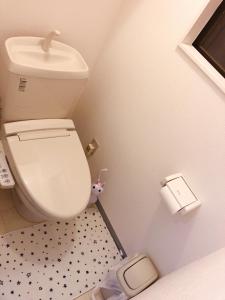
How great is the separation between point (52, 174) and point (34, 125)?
278 mm

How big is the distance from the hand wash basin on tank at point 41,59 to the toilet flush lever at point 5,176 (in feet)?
1.51

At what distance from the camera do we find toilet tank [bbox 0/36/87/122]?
1.23 meters

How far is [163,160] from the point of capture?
1376mm

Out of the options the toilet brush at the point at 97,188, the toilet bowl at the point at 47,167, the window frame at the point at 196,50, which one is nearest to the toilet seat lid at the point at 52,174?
the toilet bowl at the point at 47,167

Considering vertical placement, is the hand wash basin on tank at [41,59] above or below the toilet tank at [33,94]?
above

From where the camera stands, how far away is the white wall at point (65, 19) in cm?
124

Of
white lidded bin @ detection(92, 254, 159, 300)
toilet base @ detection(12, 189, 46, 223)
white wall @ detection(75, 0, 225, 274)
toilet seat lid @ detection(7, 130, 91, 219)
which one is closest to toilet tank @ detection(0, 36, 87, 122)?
toilet seat lid @ detection(7, 130, 91, 219)

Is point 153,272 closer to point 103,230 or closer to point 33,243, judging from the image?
point 103,230

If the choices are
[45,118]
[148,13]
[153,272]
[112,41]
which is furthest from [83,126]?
[153,272]

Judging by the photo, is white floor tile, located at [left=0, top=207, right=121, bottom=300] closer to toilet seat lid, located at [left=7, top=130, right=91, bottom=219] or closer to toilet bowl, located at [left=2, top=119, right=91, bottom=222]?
toilet bowl, located at [left=2, top=119, right=91, bottom=222]

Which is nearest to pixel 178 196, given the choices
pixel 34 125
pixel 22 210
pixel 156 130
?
pixel 156 130

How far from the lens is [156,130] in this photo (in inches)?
54.5

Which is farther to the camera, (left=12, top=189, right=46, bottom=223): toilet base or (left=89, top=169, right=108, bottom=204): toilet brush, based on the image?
(left=89, top=169, right=108, bottom=204): toilet brush

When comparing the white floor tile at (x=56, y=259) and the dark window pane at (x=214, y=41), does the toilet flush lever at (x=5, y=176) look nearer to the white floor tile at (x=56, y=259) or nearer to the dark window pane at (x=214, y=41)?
the white floor tile at (x=56, y=259)
